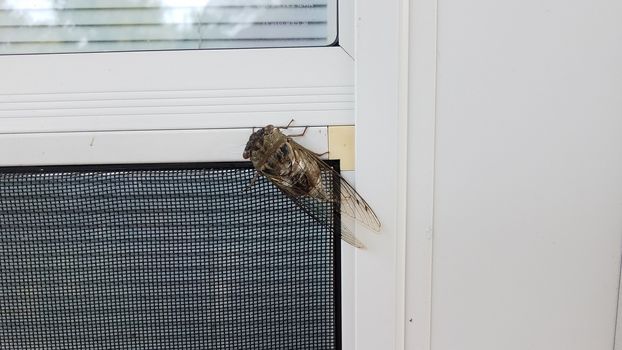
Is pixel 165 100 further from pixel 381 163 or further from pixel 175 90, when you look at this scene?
pixel 381 163

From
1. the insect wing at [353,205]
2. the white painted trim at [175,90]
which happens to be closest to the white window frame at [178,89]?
the white painted trim at [175,90]

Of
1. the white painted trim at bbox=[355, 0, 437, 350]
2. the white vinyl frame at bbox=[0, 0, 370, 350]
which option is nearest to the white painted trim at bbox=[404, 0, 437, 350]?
the white painted trim at bbox=[355, 0, 437, 350]

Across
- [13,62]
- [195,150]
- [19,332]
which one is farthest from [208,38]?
[19,332]

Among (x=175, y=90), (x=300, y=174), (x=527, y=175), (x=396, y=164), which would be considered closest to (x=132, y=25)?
(x=175, y=90)

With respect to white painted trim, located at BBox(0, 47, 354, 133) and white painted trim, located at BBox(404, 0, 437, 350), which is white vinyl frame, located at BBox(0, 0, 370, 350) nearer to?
white painted trim, located at BBox(0, 47, 354, 133)

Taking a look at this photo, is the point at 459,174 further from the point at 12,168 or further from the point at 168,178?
the point at 12,168
